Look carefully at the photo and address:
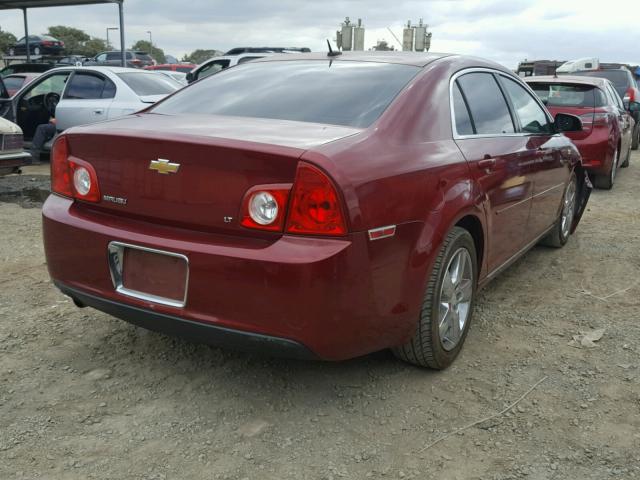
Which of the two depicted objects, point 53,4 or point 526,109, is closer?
point 526,109

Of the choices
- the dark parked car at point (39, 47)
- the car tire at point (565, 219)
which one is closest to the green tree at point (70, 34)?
the dark parked car at point (39, 47)

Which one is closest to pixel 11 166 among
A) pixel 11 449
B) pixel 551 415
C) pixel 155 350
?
pixel 155 350

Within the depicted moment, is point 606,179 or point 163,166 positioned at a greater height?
point 163,166

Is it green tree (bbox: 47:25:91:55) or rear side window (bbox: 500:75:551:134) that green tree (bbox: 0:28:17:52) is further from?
rear side window (bbox: 500:75:551:134)

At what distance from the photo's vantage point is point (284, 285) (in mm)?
2379

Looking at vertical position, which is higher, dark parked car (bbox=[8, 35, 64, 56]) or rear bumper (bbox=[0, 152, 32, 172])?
dark parked car (bbox=[8, 35, 64, 56])

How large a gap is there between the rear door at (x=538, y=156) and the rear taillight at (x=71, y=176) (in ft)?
7.88

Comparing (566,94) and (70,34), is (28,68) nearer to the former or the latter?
(566,94)

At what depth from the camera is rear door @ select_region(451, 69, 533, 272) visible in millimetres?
3318

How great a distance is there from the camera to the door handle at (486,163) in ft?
10.8

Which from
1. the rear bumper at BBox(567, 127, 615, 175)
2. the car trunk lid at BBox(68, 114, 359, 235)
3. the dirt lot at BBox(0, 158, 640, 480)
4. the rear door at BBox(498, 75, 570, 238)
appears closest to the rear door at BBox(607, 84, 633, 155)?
the rear bumper at BBox(567, 127, 615, 175)

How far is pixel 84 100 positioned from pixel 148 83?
0.94 meters

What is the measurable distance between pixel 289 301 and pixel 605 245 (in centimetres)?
425

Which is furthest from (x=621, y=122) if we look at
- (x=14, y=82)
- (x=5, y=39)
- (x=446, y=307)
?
(x=5, y=39)
